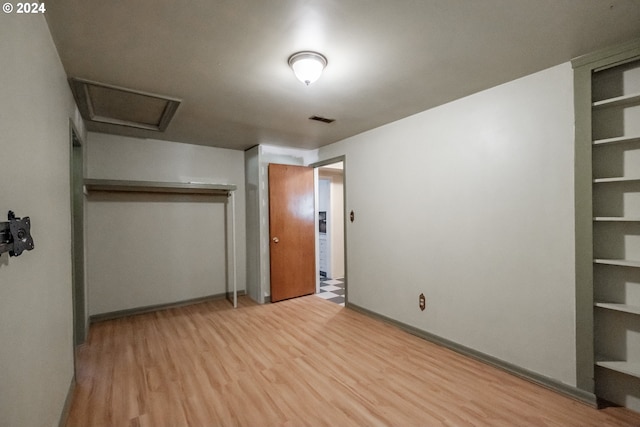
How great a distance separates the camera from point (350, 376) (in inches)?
89.4

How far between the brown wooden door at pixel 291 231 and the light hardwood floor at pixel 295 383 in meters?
1.07

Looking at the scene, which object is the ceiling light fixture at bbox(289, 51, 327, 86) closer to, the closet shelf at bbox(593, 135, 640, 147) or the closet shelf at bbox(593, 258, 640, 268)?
the closet shelf at bbox(593, 135, 640, 147)

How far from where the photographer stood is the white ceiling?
1439mm

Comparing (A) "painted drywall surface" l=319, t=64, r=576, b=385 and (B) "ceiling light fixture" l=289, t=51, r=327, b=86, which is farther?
(A) "painted drywall surface" l=319, t=64, r=576, b=385

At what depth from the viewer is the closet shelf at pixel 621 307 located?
67.9 inches

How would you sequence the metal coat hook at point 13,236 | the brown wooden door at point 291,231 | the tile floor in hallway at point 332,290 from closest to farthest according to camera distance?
the metal coat hook at point 13,236 < the brown wooden door at point 291,231 < the tile floor in hallway at point 332,290

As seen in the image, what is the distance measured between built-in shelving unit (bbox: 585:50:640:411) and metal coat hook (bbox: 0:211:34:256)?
3.05m

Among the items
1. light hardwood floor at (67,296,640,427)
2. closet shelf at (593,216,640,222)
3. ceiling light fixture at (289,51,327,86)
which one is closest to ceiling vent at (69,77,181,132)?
ceiling light fixture at (289,51,327,86)

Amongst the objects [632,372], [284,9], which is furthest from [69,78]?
[632,372]

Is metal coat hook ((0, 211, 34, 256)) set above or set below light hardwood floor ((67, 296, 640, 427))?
above

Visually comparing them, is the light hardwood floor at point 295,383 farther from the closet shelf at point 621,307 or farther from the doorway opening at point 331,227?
the doorway opening at point 331,227

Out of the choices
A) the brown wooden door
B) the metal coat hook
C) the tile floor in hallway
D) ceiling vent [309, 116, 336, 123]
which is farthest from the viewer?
the tile floor in hallway

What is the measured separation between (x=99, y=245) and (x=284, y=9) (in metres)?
3.65

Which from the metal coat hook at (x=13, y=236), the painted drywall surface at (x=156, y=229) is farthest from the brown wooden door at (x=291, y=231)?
the metal coat hook at (x=13, y=236)
